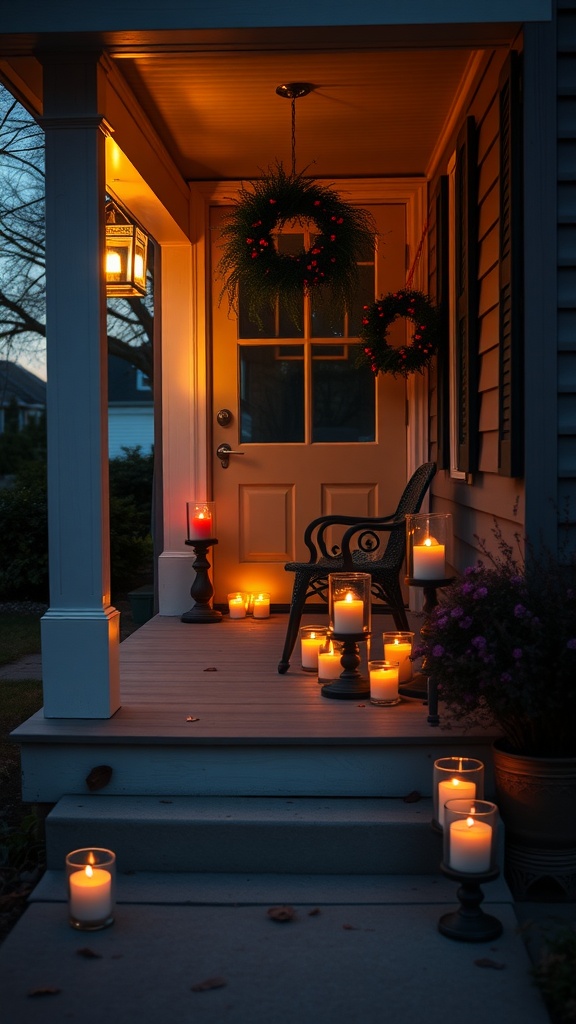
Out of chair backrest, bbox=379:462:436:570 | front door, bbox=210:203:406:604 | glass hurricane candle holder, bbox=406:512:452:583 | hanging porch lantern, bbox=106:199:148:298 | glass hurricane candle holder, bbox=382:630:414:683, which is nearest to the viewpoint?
glass hurricane candle holder, bbox=406:512:452:583

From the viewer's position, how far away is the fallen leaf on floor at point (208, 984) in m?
2.13

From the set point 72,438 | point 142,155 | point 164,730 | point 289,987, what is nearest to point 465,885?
point 289,987

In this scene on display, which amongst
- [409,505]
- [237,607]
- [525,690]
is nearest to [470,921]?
[525,690]

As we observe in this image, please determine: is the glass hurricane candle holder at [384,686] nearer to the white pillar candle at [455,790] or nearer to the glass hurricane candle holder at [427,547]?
the glass hurricane candle holder at [427,547]

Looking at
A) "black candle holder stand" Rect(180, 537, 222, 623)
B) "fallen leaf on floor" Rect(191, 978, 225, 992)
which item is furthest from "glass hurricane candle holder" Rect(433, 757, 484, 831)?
"black candle holder stand" Rect(180, 537, 222, 623)

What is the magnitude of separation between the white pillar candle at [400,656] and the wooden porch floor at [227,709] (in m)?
0.18

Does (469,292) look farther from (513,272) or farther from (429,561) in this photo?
(429,561)

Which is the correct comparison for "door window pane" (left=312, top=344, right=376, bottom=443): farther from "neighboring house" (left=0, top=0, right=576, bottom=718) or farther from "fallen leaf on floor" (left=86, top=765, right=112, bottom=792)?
"fallen leaf on floor" (left=86, top=765, right=112, bottom=792)

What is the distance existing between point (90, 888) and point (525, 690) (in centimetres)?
113

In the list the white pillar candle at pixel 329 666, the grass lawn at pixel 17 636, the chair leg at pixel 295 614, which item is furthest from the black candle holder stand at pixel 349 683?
the grass lawn at pixel 17 636

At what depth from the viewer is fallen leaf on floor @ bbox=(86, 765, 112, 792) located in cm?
289

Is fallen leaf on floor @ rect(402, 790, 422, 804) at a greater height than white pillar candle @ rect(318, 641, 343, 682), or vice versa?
white pillar candle @ rect(318, 641, 343, 682)

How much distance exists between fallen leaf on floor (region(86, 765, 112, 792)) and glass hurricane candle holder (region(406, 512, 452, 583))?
3.70 feet

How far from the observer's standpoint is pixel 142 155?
4.20 metres
